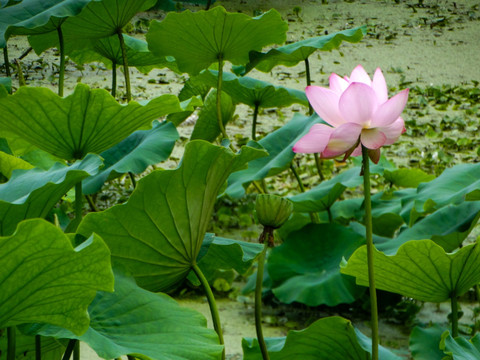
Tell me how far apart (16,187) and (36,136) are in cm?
36

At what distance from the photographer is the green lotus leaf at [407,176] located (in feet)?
7.16

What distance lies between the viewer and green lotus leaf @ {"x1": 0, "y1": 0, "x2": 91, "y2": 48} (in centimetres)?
143

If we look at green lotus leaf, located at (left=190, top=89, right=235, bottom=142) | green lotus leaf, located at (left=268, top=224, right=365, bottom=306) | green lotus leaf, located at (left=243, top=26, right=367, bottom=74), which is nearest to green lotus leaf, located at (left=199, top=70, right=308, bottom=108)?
green lotus leaf, located at (left=190, top=89, right=235, bottom=142)

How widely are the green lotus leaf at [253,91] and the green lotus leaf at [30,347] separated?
1.12 meters

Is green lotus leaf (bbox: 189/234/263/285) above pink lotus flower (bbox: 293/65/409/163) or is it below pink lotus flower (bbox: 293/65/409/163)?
below

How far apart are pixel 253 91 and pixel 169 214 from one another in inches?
50.4

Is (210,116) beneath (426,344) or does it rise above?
above

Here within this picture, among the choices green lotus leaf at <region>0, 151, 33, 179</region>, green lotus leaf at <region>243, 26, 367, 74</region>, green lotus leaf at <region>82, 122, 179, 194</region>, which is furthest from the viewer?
green lotus leaf at <region>243, 26, 367, 74</region>

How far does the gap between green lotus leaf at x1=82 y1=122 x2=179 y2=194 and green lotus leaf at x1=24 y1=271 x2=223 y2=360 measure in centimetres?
44

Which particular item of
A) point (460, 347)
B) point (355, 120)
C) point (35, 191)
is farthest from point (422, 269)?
point (35, 191)

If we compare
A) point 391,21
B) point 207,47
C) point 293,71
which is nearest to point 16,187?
point 207,47

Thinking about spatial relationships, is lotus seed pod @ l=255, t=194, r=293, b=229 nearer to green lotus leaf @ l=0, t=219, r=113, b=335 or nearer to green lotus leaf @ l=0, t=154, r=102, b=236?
green lotus leaf @ l=0, t=154, r=102, b=236

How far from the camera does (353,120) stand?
787mm

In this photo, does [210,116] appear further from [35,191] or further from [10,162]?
[35,191]
